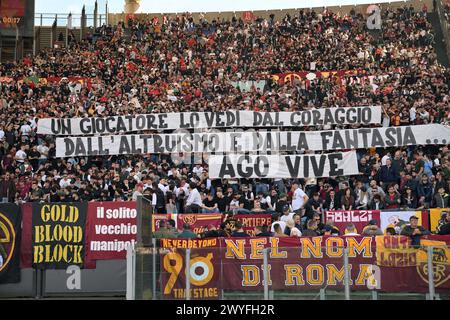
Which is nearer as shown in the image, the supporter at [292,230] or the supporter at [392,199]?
the supporter at [292,230]

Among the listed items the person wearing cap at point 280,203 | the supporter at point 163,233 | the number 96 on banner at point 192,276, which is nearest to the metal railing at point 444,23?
the person wearing cap at point 280,203

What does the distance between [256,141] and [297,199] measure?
5099 millimetres

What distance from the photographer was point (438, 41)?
41219 mm

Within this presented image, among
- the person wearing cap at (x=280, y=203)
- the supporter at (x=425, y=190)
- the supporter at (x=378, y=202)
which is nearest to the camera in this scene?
the supporter at (x=378, y=202)

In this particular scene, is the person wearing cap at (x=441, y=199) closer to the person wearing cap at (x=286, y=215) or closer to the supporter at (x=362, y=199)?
the supporter at (x=362, y=199)

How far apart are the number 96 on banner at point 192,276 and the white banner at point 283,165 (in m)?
13.1

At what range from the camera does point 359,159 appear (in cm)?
2742

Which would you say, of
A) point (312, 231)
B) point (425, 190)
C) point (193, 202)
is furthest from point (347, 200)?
point (312, 231)

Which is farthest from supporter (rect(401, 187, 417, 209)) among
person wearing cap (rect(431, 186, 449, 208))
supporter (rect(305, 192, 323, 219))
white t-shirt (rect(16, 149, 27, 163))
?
white t-shirt (rect(16, 149, 27, 163))

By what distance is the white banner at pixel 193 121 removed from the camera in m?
29.9

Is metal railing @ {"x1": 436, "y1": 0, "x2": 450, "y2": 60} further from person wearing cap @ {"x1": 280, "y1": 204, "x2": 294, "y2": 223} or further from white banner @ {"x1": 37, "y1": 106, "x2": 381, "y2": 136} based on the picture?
person wearing cap @ {"x1": 280, "y1": 204, "x2": 294, "y2": 223}

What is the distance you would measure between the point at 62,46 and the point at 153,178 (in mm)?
25755
